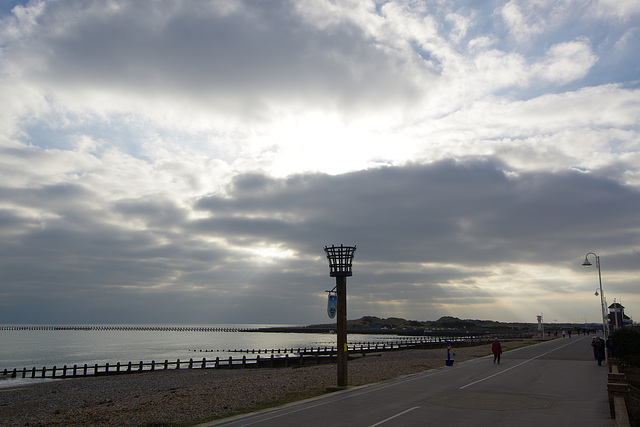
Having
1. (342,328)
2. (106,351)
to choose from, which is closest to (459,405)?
(342,328)

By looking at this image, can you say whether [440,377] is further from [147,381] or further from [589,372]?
[147,381]

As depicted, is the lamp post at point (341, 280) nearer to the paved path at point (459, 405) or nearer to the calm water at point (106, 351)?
→ the paved path at point (459, 405)

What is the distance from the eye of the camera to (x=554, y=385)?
778 inches

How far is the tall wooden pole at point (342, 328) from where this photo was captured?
20538 mm

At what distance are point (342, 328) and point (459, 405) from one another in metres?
7.20

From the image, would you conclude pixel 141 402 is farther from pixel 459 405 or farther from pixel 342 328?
pixel 459 405

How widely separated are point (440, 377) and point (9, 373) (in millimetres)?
41341

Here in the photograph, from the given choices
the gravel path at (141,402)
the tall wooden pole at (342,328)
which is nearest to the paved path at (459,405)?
the tall wooden pole at (342,328)

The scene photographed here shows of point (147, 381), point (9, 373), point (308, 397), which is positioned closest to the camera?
point (308, 397)

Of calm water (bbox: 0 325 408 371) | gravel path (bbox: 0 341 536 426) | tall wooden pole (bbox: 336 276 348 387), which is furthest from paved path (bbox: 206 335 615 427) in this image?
calm water (bbox: 0 325 408 371)

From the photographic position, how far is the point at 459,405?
14836mm

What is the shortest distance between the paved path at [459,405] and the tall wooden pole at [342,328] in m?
1.19

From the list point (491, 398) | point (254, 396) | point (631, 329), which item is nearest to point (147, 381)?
point (254, 396)

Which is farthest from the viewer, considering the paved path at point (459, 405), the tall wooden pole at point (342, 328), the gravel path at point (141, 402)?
the tall wooden pole at point (342, 328)
